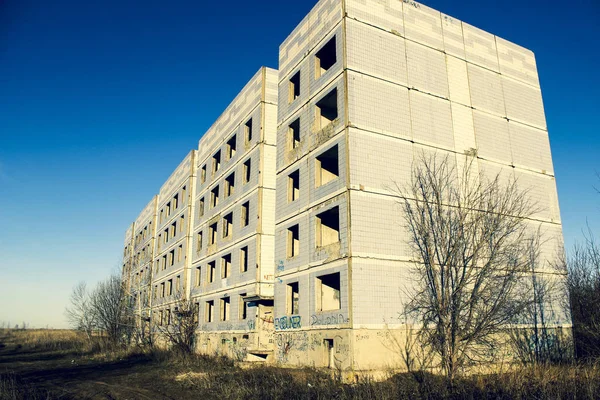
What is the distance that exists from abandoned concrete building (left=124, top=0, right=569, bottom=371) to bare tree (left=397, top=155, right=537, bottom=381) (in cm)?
77

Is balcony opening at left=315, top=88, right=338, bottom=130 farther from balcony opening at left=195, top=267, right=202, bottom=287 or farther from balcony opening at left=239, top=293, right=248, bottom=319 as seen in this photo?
balcony opening at left=195, top=267, right=202, bottom=287

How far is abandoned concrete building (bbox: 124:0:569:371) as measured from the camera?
16.5m

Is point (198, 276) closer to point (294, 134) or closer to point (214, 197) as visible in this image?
point (214, 197)

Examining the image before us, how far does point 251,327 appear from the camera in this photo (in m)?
23.0

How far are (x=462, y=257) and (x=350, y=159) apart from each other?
569 cm

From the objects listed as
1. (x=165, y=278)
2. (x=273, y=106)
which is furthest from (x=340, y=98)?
(x=165, y=278)

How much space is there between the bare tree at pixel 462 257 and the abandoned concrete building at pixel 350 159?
771mm

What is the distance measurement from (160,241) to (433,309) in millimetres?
34467

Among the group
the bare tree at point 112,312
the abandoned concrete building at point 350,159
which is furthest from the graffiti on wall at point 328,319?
the bare tree at point 112,312

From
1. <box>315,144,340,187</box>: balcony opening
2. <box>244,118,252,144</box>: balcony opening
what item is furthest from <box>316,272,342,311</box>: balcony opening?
<box>244,118,252,144</box>: balcony opening

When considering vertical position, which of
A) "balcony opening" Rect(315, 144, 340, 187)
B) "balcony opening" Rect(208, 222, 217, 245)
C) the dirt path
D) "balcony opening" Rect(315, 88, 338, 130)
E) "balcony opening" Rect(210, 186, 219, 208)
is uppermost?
"balcony opening" Rect(315, 88, 338, 130)

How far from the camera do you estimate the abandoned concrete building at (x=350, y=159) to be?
1648 cm

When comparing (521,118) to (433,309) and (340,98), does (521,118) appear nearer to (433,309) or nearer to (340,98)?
(340,98)

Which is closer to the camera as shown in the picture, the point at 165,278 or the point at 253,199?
the point at 253,199
